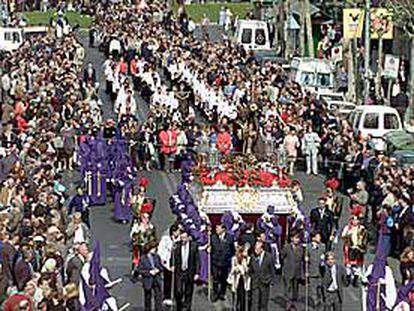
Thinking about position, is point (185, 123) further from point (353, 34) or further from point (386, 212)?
point (353, 34)

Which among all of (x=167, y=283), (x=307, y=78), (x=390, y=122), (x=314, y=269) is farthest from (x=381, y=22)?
(x=167, y=283)

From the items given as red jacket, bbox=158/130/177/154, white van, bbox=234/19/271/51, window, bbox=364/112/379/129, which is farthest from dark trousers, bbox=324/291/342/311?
white van, bbox=234/19/271/51

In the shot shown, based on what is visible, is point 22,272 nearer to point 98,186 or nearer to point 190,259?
point 190,259

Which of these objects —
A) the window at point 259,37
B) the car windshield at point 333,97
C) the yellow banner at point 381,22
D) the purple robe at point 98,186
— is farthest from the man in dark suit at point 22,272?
the window at point 259,37

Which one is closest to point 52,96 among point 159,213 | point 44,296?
point 159,213

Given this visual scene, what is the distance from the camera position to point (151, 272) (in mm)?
24953

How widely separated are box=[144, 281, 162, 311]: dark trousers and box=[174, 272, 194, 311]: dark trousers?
0.46 meters

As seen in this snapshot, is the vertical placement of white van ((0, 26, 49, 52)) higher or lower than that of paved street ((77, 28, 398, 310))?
higher

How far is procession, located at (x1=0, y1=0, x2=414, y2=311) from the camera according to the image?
82.6 feet

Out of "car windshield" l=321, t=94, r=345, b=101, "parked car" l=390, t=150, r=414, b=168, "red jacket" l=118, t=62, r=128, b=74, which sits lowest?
"car windshield" l=321, t=94, r=345, b=101

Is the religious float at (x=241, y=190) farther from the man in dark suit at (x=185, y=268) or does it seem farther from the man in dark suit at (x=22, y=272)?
the man in dark suit at (x=22, y=272)

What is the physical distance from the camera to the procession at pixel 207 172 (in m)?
25.2

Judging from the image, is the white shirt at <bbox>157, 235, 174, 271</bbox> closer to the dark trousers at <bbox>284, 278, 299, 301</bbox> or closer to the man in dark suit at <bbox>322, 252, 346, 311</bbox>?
the dark trousers at <bbox>284, 278, 299, 301</bbox>

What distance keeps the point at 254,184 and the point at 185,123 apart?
10238mm
